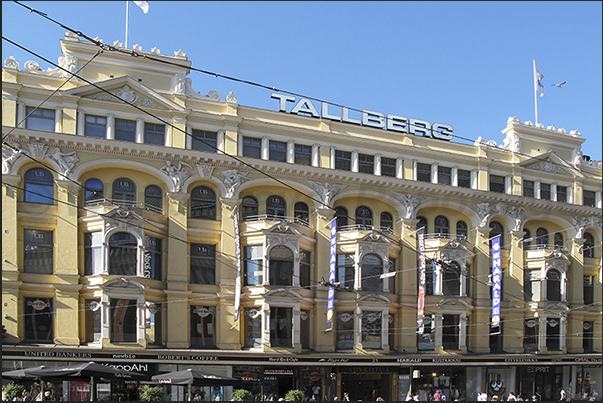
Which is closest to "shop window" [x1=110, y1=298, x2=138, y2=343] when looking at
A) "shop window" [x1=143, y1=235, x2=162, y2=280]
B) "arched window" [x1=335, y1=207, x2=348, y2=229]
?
"shop window" [x1=143, y1=235, x2=162, y2=280]

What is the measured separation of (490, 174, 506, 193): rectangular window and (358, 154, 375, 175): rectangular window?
9355 mm

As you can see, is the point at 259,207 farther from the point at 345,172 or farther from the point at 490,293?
the point at 490,293

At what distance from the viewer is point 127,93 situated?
1395 inches

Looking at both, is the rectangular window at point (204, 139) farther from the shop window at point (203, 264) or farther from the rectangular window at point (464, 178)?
the rectangular window at point (464, 178)

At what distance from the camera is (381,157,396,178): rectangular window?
41.3 metres

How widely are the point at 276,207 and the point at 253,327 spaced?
7.14 m

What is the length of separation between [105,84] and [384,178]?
17145 millimetres

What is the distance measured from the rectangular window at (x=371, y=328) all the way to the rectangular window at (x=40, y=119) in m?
20.2

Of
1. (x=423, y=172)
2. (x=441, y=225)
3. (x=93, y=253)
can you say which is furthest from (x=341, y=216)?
(x=93, y=253)

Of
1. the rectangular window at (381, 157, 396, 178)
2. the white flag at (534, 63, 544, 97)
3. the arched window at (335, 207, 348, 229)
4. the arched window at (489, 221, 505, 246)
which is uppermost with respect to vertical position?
Result: the white flag at (534, 63, 544, 97)

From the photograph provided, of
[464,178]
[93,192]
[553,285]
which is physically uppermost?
[464,178]

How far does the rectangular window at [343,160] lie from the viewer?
132 feet

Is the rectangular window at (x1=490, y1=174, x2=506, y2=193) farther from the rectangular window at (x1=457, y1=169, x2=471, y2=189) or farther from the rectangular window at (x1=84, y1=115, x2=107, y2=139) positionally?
the rectangular window at (x1=84, y1=115, x2=107, y2=139)

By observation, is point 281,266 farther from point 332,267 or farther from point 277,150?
point 277,150
